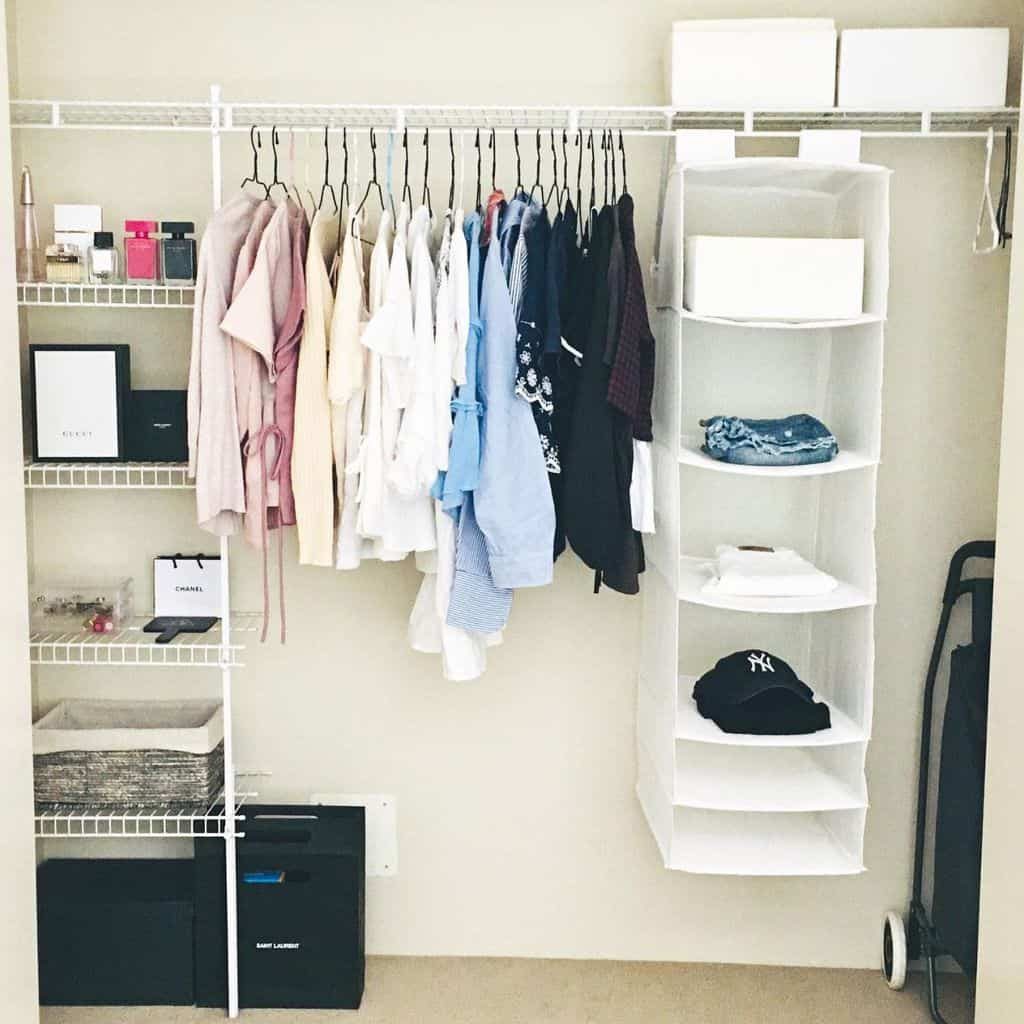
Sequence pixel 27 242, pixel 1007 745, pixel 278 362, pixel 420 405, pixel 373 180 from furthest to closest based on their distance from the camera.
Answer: pixel 373 180 → pixel 27 242 → pixel 278 362 → pixel 420 405 → pixel 1007 745

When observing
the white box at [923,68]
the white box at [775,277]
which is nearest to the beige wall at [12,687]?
the white box at [775,277]


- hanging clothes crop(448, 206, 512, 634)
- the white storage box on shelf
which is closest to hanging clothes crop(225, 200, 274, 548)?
hanging clothes crop(448, 206, 512, 634)

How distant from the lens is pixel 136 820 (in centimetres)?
303

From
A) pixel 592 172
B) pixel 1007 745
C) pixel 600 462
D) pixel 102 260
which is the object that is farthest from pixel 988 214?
pixel 102 260

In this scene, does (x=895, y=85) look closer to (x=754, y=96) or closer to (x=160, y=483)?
(x=754, y=96)

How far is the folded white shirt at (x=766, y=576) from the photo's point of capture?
2703 millimetres

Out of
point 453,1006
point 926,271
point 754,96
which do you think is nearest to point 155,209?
point 754,96

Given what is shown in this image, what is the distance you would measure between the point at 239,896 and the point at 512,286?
1.61 m

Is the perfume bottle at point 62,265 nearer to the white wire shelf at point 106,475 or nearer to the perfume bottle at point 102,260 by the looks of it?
the perfume bottle at point 102,260

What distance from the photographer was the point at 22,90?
9.78 ft

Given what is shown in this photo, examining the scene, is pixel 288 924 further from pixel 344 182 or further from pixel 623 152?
pixel 623 152

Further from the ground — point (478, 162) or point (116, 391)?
point (478, 162)

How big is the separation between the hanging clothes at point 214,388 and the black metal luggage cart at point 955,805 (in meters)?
1.72

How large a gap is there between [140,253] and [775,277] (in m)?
1.43
